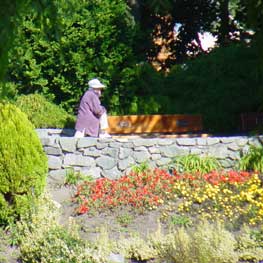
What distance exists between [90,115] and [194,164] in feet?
6.30

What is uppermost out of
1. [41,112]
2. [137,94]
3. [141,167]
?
[137,94]

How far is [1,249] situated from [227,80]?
6482 millimetres

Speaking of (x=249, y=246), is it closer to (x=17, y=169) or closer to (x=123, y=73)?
(x=17, y=169)

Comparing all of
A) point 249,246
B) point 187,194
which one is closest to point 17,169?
point 187,194

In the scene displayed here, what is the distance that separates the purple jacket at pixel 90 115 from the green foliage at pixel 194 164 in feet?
4.93

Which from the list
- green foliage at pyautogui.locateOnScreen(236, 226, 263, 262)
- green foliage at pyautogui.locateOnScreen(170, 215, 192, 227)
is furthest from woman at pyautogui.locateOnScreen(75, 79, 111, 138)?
green foliage at pyautogui.locateOnScreen(236, 226, 263, 262)

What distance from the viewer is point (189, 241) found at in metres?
7.25

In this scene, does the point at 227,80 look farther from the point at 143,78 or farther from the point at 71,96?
the point at 71,96

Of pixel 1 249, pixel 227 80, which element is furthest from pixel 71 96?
pixel 1 249

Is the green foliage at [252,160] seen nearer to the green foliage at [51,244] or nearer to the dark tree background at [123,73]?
the dark tree background at [123,73]

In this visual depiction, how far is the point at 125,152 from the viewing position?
1080cm

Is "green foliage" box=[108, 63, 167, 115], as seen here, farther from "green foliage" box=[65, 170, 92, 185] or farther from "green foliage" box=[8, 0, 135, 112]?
"green foliage" box=[65, 170, 92, 185]

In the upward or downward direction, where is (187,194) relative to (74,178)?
downward

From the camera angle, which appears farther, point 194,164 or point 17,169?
point 194,164
